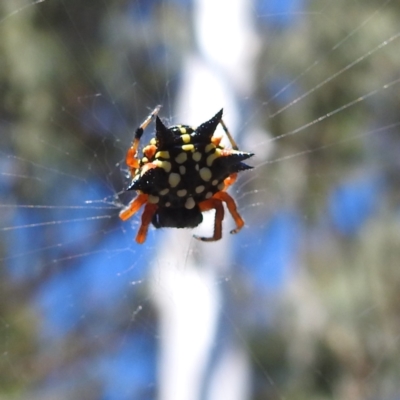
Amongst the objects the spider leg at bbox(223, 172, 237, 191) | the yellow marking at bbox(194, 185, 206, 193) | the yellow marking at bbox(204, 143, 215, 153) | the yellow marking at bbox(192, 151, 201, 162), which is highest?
the spider leg at bbox(223, 172, 237, 191)

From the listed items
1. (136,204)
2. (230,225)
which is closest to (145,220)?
(136,204)

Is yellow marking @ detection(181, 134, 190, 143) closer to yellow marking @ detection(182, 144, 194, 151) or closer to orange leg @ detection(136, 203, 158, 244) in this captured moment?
yellow marking @ detection(182, 144, 194, 151)

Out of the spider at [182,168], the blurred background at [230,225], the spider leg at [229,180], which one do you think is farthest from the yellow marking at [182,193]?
the blurred background at [230,225]

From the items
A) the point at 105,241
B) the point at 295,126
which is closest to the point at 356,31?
the point at 295,126

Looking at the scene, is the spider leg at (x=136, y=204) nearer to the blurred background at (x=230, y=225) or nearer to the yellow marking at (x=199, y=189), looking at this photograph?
the yellow marking at (x=199, y=189)

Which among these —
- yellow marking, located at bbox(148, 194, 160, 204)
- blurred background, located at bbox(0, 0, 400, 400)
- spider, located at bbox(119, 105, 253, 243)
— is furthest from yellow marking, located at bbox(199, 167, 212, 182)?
blurred background, located at bbox(0, 0, 400, 400)

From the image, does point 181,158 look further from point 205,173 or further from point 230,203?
point 230,203
